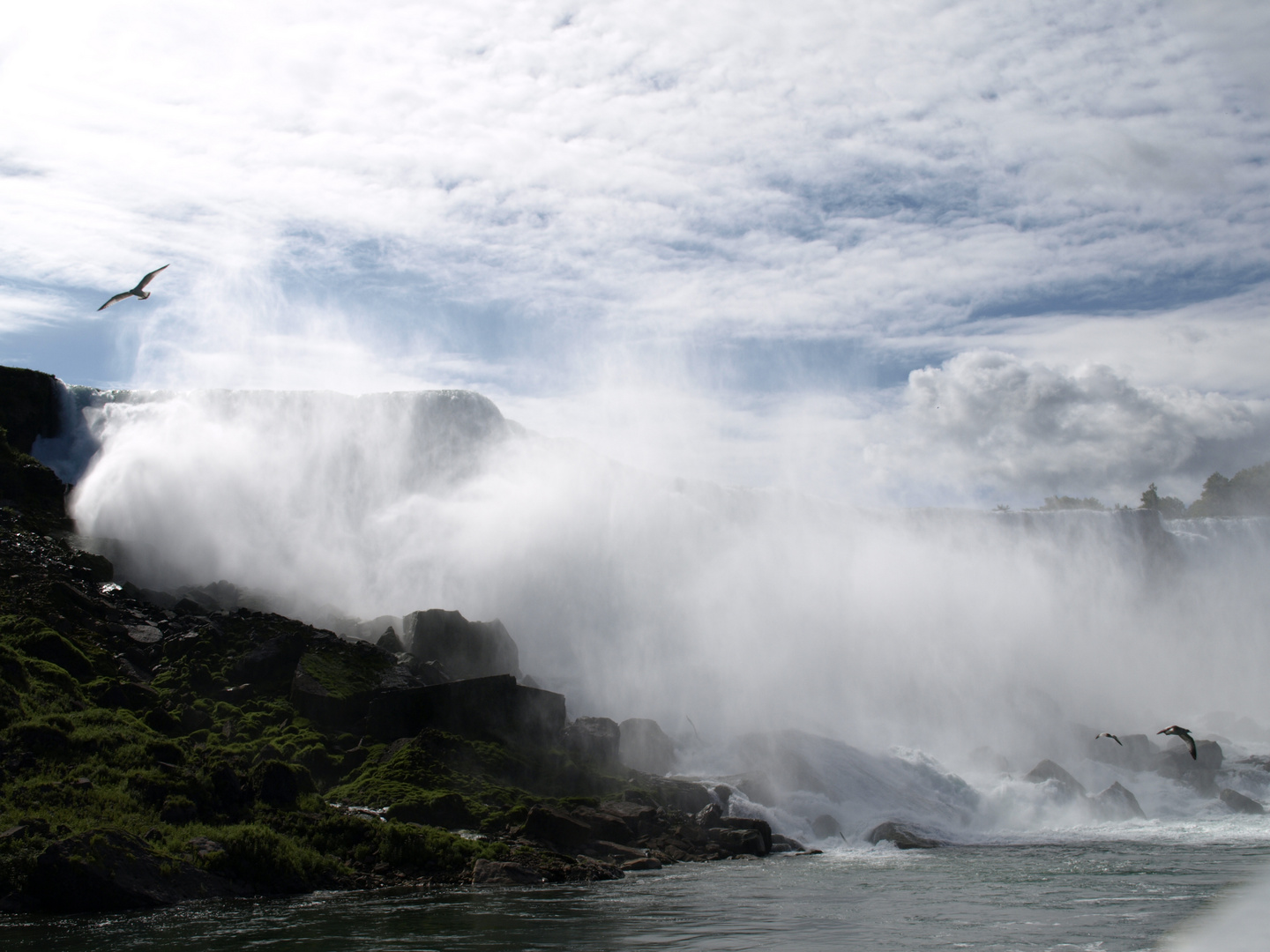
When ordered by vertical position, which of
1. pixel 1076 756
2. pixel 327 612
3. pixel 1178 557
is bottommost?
pixel 1076 756

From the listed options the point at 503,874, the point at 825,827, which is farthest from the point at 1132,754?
the point at 503,874

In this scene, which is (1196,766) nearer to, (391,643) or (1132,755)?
(1132,755)

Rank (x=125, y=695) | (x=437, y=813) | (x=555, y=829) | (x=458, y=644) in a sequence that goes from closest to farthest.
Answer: (x=555, y=829) → (x=437, y=813) → (x=125, y=695) → (x=458, y=644)

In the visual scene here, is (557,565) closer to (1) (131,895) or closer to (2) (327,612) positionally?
(2) (327,612)

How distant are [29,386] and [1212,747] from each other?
74798 millimetres

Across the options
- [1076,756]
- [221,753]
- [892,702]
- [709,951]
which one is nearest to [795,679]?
[892,702]

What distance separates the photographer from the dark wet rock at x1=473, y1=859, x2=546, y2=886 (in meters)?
26.5

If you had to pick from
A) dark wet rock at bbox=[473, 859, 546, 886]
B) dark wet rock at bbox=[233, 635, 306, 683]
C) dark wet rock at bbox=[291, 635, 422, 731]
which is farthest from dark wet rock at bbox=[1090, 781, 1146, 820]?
dark wet rock at bbox=[233, 635, 306, 683]

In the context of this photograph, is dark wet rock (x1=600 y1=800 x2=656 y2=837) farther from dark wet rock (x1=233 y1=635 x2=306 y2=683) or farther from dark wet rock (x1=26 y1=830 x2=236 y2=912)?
dark wet rock (x1=233 y1=635 x2=306 y2=683)

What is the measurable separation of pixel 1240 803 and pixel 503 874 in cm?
3530

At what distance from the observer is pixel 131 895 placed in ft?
69.6

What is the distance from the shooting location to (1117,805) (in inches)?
1663

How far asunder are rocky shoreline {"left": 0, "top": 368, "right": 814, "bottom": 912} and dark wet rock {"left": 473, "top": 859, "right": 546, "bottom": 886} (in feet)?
0.19

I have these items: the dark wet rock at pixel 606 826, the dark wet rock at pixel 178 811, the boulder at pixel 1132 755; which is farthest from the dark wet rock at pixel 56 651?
the boulder at pixel 1132 755
